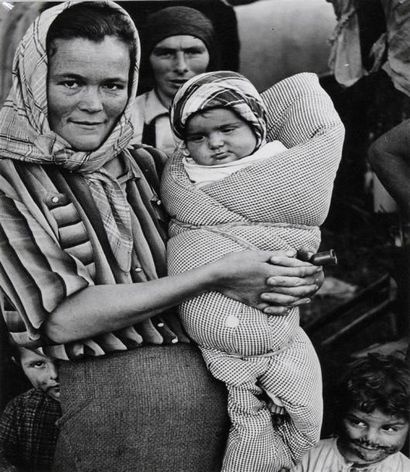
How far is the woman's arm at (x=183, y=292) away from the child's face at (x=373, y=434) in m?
0.66

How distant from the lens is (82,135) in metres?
1.83

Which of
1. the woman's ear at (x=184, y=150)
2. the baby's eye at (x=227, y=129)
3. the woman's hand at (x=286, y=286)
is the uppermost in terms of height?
the baby's eye at (x=227, y=129)

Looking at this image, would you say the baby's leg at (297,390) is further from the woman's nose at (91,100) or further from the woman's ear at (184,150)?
the woman's nose at (91,100)

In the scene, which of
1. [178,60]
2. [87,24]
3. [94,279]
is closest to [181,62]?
[178,60]

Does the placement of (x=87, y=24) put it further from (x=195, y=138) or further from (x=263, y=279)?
(x=263, y=279)

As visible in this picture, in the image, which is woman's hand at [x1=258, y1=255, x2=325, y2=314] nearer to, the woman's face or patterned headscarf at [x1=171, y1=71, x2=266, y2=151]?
patterned headscarf at [x1=171, y1=71, x2=266, y2=151]

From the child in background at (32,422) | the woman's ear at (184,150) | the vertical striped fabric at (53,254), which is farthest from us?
the child in background at (32,422)

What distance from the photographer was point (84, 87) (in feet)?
5.96

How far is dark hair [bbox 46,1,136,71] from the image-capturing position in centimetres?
179

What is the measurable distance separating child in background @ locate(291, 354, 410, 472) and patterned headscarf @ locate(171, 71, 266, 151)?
943mm

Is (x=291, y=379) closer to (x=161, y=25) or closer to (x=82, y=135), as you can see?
(x=82, y=135)

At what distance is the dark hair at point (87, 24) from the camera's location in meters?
1.79

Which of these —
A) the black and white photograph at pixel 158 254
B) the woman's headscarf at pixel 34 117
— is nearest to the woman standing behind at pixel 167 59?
the black and white photograph at pixel 158 254

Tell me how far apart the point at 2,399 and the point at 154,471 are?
82cm
